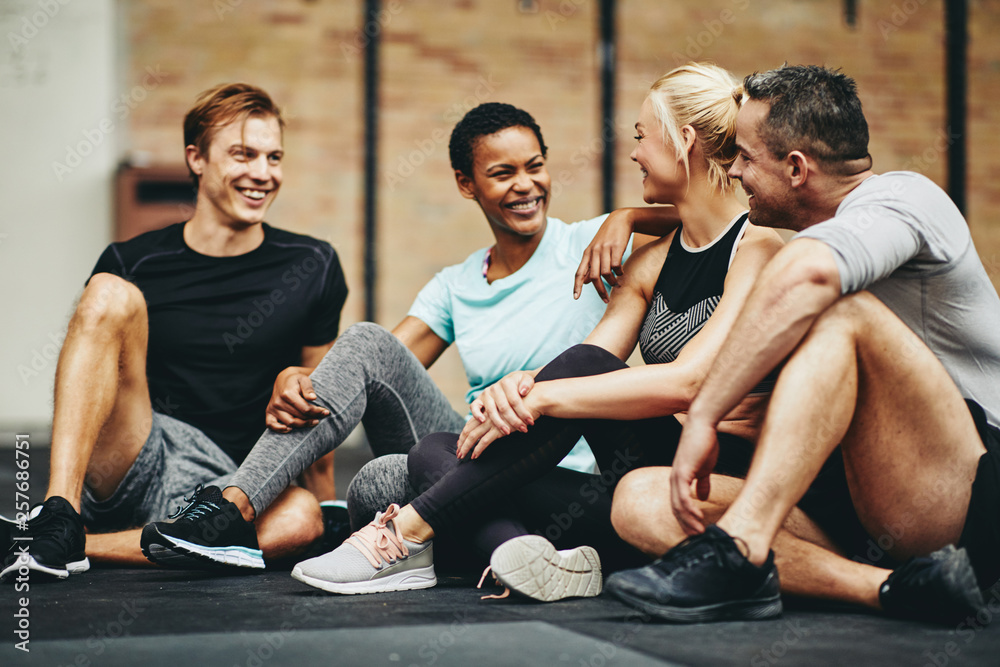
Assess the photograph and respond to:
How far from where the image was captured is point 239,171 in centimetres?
227

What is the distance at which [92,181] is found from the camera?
17.3 ft

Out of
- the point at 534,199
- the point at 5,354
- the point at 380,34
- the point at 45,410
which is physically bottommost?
the point at 45,410

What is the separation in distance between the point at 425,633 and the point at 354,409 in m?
0.67

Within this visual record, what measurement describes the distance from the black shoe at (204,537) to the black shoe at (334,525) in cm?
42

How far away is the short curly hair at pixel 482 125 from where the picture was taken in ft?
7.11

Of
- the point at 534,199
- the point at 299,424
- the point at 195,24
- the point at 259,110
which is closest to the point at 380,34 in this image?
the point at 195,24

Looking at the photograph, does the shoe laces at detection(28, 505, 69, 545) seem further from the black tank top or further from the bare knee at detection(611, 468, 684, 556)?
the black tank top

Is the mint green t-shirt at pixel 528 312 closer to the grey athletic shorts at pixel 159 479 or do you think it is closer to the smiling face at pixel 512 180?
the smiling face at pixel 512 180

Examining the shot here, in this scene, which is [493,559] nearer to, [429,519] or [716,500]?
[429,519]

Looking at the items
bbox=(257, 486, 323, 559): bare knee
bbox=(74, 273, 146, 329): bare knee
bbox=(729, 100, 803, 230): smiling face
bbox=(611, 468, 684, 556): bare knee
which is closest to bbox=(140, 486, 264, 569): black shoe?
bbox=(257, 486, 323, 559): bare knee

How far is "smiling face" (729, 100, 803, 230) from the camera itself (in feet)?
4.93

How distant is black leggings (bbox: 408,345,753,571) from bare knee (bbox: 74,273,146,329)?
2.22 ft

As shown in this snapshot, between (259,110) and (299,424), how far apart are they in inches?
37.9

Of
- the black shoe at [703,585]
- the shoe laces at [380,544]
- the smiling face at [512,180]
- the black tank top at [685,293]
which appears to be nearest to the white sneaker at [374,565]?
the shoe laces at [380,544]
